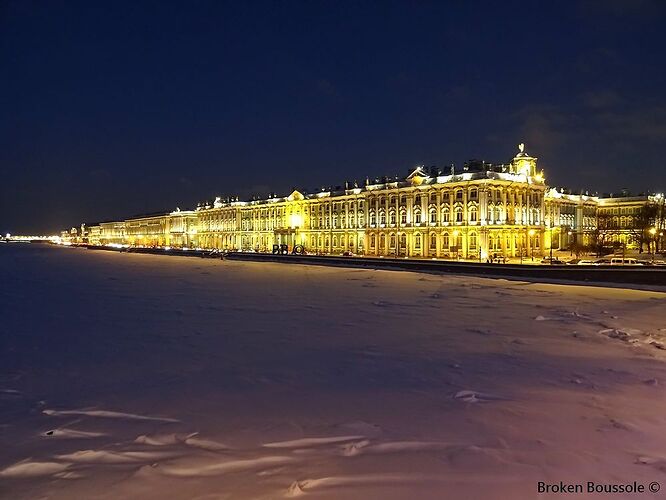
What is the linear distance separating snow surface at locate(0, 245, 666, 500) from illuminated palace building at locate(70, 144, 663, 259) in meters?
47.8

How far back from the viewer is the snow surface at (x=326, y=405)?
20.1ft

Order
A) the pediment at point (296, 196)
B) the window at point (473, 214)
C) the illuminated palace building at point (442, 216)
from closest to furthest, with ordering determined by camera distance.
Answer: the window at point (473, 214) < the illuminated palace building at point (442, 216) < the pediment at point (296, 196)

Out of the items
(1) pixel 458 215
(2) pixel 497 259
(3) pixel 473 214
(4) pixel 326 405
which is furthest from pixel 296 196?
(4) pixel 326 405

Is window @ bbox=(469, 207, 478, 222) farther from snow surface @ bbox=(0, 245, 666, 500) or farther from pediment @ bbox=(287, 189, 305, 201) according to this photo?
snow surface @ bbox=(0, 245, 666, 500)

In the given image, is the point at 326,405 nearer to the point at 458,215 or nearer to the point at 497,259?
the point at 497,259

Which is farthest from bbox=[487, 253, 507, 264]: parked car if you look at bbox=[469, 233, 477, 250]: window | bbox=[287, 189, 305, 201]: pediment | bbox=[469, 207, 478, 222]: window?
bbox=[287, 189, 305, 201]: pediment

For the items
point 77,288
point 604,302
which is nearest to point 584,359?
point 604,302

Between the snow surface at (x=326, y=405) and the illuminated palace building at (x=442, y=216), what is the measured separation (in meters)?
47.8

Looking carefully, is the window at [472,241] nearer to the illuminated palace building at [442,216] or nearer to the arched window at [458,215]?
the illuminated palace building at [442,216]

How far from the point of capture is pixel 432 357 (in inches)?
482

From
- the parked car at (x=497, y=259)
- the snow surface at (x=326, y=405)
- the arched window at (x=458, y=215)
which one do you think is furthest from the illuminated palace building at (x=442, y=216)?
the snow surface at (x=326, y=405)

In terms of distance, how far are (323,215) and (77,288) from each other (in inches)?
2441

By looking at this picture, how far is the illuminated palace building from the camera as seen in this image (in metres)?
64.9

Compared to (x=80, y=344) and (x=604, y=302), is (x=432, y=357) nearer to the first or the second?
(x=80, y=344)
